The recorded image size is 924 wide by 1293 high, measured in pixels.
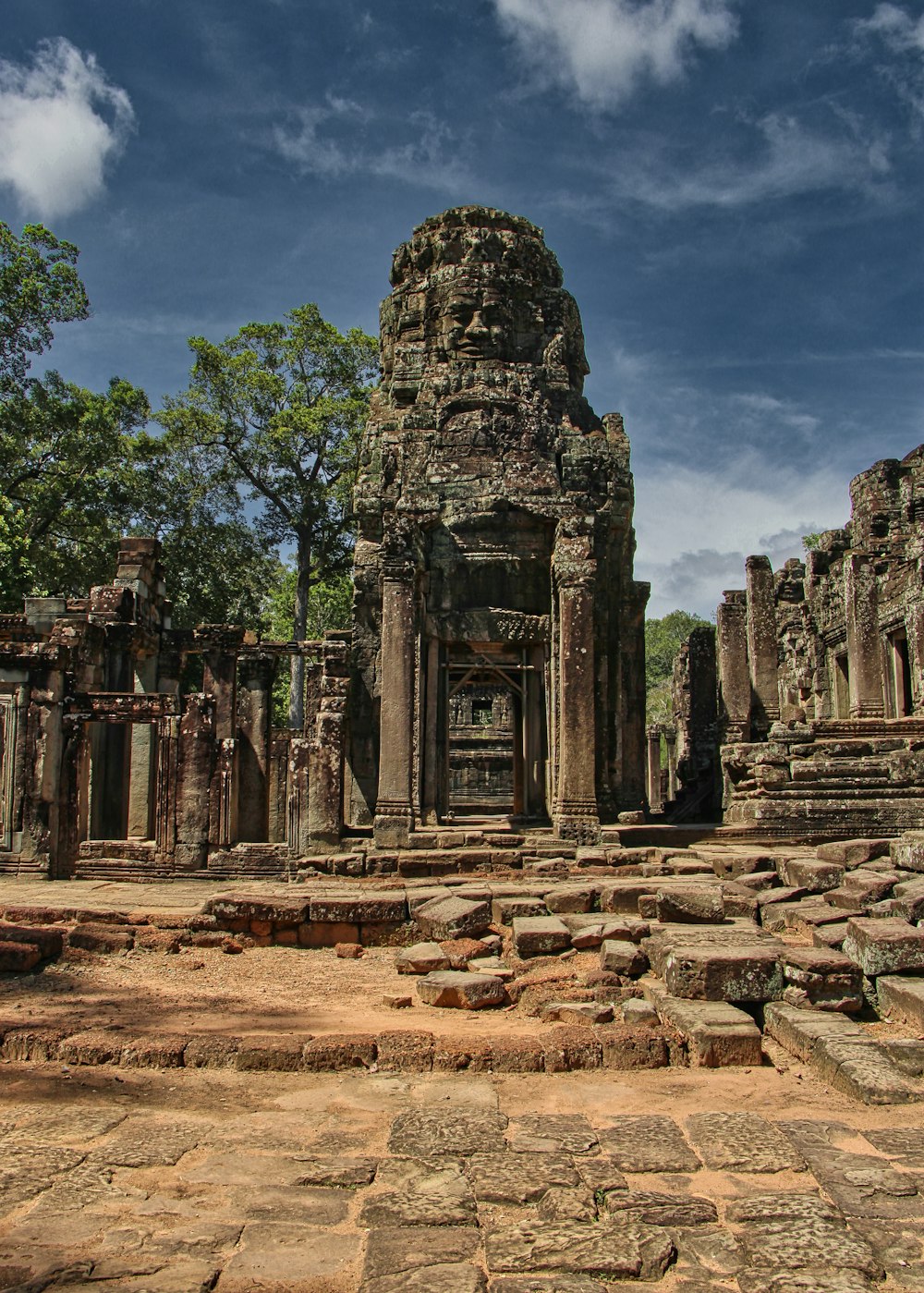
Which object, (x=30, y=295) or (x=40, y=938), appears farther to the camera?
(x=30, y=295)

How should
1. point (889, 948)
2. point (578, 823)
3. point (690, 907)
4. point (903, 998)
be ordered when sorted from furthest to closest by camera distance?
point (578, 823)
point (690, 907)
point (889, 948)
point (903, 998)

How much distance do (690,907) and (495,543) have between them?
7.65m

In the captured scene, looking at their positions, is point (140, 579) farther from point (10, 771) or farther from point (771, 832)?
point (771, 832)

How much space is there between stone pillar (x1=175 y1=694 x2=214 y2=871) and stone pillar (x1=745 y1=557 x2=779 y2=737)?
43.9ft

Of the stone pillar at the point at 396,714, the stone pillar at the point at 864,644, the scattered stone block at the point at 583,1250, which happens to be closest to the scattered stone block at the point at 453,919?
the stone pillar at the point at 396,714

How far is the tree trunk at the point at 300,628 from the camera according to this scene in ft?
87.4

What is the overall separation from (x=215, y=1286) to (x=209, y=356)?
95.2 ft

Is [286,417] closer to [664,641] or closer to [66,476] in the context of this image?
[66,476]

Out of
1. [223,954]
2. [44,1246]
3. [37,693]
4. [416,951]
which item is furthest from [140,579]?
[44,1246]

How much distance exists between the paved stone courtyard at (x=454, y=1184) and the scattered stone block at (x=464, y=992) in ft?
4.95

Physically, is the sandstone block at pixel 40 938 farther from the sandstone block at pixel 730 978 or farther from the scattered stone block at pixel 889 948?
the scattered stone block at pixel 889 948

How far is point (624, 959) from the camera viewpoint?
749 centimetres

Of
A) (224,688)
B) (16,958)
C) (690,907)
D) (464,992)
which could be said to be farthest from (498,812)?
(464,992)

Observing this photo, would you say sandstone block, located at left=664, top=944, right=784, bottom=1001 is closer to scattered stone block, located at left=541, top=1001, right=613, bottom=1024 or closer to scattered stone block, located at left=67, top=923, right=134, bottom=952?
scattered stone block, located at left=541, top=1001, right=613, bottom=1024
